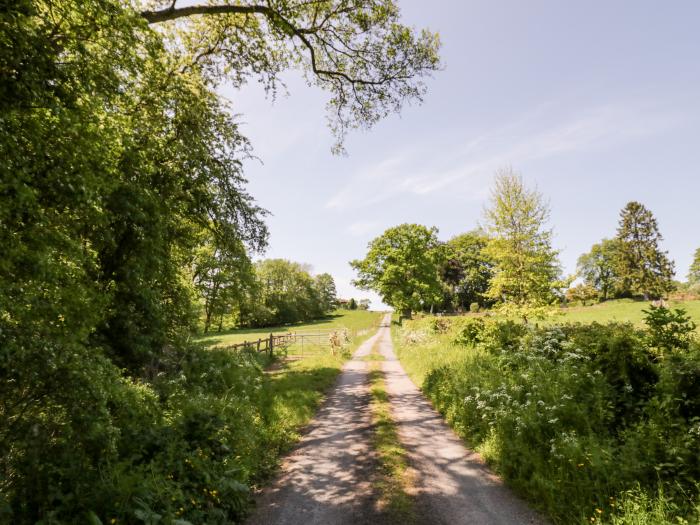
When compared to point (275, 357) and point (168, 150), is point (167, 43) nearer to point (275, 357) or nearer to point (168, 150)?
point (168, 150)

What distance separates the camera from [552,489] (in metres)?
5.55

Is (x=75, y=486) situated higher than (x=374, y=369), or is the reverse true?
(x=75, y=486)

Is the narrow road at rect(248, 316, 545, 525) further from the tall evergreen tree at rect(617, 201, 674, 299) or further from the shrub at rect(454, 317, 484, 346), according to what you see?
the tall evergreen tree at rect(617, 201, 674, 299)

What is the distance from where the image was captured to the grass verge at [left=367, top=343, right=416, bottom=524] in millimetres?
5514

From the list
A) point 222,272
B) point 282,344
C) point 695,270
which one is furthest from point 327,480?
point 695,270

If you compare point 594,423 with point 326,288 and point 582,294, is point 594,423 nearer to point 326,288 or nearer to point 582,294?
point 582,294

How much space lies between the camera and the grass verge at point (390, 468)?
18.1ft

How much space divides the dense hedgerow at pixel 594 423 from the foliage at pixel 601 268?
262ft

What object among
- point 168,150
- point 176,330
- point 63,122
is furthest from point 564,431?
point 168,150

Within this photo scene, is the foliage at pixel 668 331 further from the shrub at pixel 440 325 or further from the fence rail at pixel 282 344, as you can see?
the fence rail at pixel 282 344

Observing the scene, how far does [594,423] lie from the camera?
652 cm

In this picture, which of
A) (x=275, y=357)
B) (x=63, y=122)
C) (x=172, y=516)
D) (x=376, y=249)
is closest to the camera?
(x=172, y=516)

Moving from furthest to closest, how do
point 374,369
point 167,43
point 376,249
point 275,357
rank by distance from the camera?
point 376,249 → point 275,357 → point 374,369 → point 167,43

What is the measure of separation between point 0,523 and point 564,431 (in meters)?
8.65
